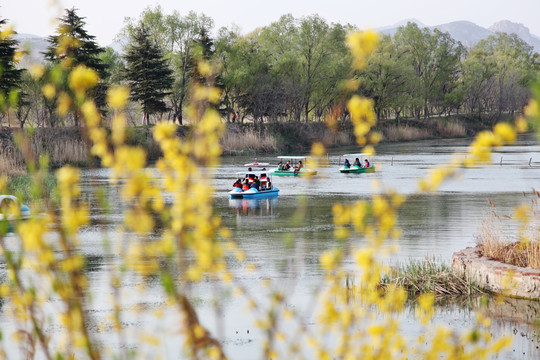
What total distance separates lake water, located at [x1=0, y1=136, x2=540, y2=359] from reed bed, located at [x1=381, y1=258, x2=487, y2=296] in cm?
78

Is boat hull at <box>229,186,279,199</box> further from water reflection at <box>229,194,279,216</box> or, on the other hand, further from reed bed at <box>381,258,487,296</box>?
reed bed at <box>381,258,487,296</box>

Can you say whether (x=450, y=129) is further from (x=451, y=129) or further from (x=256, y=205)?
(x=256, y=205)

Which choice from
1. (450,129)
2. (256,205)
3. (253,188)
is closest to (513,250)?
(256,205)

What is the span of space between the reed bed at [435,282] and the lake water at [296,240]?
0.78m

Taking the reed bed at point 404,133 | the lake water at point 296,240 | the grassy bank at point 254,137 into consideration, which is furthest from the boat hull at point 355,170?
the reed bed at point 404,133

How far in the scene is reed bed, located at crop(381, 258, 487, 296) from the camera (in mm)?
14289

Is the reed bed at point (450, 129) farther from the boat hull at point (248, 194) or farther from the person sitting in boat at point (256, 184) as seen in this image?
the boat hull at point (248, 194)

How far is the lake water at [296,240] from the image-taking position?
38.4ft

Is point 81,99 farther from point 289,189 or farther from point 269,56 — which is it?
point 269,56

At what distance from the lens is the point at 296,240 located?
73.8ft

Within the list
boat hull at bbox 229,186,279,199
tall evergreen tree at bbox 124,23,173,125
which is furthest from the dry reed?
boat hull at bbox 229,186,279,199

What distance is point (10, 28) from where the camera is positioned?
4.11 m

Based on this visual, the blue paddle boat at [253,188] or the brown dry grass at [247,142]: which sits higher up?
the brown dry grass at [247,142]

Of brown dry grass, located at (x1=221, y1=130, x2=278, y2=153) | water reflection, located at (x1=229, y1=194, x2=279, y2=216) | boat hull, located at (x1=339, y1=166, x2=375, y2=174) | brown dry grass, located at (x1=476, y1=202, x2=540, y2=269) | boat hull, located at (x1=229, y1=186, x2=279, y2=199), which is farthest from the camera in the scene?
brown dry grass, located at (x1=221, y1=130, x2=278, y2=153)
